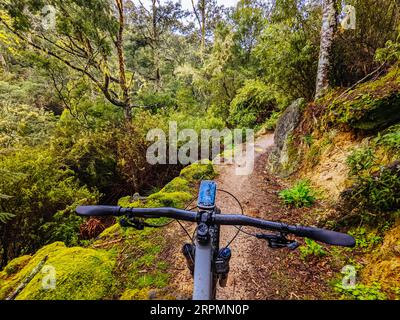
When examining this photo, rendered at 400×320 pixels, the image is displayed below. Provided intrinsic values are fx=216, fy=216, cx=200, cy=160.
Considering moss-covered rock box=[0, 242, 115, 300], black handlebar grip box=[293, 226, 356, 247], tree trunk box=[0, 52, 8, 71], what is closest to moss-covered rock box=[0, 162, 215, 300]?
moss-covered rock box=[0, 242, 115, 300]

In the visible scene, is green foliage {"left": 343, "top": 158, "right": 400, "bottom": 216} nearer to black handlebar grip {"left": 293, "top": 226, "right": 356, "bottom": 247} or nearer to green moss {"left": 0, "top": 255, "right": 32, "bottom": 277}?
black handlebar grip {"left": 293, "top": 226, "right": 356, "bottom": 247}

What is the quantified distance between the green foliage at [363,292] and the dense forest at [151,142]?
1 cm

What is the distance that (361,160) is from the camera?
404 cm

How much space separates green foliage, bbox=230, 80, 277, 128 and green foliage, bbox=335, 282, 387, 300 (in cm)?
1252

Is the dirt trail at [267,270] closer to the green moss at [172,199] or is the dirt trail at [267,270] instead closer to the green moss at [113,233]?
the green moss at [172,199]

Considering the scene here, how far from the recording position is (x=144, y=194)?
9000mm

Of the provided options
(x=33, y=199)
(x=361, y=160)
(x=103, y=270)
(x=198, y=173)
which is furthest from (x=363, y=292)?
(x=33, y=199)

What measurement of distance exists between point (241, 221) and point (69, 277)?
2.72m

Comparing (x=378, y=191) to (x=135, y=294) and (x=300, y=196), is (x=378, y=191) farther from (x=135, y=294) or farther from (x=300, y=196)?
(x=135, y=294)

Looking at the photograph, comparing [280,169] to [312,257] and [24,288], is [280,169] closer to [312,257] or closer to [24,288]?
[312,257]

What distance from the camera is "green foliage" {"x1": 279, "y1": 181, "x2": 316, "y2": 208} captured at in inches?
195
